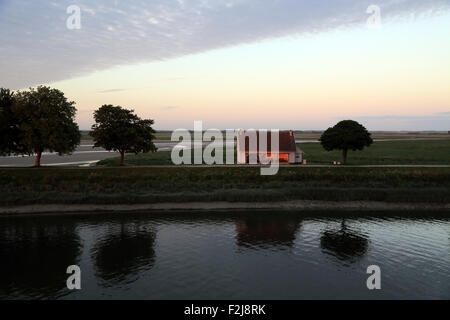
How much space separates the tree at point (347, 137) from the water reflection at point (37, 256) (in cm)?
5064

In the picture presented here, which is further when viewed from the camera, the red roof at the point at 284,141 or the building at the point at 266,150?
the red roof at the point at 284,141

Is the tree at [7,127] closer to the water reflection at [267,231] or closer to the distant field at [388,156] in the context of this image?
the water reflection at [267,231]

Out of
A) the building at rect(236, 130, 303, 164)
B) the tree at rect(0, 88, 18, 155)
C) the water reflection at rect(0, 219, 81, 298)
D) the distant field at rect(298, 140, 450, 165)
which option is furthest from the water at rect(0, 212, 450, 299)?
the distant field at rect(298, 140, 450, 165)

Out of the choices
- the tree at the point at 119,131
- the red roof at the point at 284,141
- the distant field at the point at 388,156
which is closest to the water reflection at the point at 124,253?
the tree at the point at 119,131

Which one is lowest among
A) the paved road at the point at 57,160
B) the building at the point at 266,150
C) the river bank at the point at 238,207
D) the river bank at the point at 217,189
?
the river bank at the point at 238,207

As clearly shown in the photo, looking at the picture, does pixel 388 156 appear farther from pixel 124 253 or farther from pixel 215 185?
pixel 124 253

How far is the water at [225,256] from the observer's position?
71.0ft

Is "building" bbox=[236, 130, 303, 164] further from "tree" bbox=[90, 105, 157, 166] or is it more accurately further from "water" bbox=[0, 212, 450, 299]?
"water" bbox=[0, 212, 450, 299]

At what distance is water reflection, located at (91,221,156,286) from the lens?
24156 mm

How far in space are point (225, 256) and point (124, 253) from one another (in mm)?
8887

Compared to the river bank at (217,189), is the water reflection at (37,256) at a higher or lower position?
lower

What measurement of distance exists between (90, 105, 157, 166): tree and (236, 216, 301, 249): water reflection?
32.4m

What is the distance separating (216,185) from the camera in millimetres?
51906
